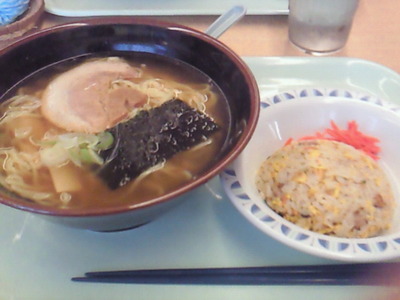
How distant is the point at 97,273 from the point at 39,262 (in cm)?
12

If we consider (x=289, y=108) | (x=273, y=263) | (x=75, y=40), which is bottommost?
(x=273, y=263)

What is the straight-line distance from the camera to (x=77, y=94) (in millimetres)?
1169

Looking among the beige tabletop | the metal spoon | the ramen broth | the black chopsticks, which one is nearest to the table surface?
the beige tabletop

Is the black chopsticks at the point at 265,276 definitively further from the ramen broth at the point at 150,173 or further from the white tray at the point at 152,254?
the ramen broth at the point at 150,173

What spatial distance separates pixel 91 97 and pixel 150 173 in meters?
0.32

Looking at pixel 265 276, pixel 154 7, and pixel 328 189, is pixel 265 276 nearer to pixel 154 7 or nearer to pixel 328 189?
pixel 328 189

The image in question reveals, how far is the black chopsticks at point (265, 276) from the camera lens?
876 mm

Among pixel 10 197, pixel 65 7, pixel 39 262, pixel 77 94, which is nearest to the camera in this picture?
pixel 10 197

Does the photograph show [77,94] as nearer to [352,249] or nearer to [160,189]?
[160,189]

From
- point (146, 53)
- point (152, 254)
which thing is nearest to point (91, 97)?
point (146, 53)

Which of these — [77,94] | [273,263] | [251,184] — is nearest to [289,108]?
[251,184]

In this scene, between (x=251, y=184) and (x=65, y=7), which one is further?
(x=65, y=7)

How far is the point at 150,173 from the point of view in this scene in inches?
37.3

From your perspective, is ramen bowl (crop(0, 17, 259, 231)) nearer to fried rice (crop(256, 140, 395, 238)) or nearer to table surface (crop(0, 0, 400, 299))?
fried rice (crop(256, 140, 395, 238))
